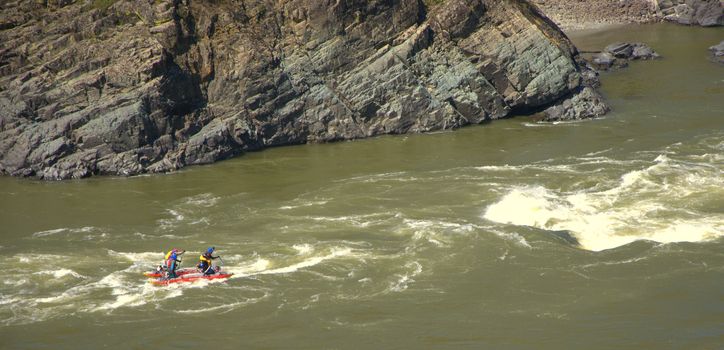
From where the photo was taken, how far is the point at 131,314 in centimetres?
2722

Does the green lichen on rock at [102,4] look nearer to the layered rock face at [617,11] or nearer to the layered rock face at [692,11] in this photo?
the layered rock face at [617,11]

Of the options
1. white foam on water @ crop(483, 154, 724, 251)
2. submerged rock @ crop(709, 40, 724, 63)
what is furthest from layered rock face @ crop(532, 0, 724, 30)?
white foam on water @ crop(483, 154, 724, 251)

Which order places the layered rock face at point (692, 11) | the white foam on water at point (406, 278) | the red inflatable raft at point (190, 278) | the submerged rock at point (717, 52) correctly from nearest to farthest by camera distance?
1. the white foam on water at point (406, 278)
2. the red inflatable raft at point (190, 278)
3. the submerged rock at point (717, 52)
4. the layered rock face at point (692, 11)

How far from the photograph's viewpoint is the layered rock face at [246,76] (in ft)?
147

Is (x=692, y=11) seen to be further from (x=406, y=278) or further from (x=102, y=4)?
(x=406, y=278)

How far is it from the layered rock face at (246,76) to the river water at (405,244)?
1.60 metres

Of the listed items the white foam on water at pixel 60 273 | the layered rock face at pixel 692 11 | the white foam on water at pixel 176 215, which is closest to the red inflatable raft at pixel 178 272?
the white foam on water at pixel 60 273

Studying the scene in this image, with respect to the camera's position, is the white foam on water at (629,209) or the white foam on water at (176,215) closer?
the white foam on water at (629,209)

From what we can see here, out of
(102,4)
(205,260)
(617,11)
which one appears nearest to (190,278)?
(205,260)

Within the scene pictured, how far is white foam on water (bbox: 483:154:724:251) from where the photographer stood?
106ft

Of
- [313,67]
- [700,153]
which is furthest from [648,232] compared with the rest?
[313,67]

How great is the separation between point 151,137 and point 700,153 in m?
27.8

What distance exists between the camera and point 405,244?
32.3 meters

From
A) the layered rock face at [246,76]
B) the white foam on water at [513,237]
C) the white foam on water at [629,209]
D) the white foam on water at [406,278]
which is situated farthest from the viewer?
the layered rock face at [246,76]
